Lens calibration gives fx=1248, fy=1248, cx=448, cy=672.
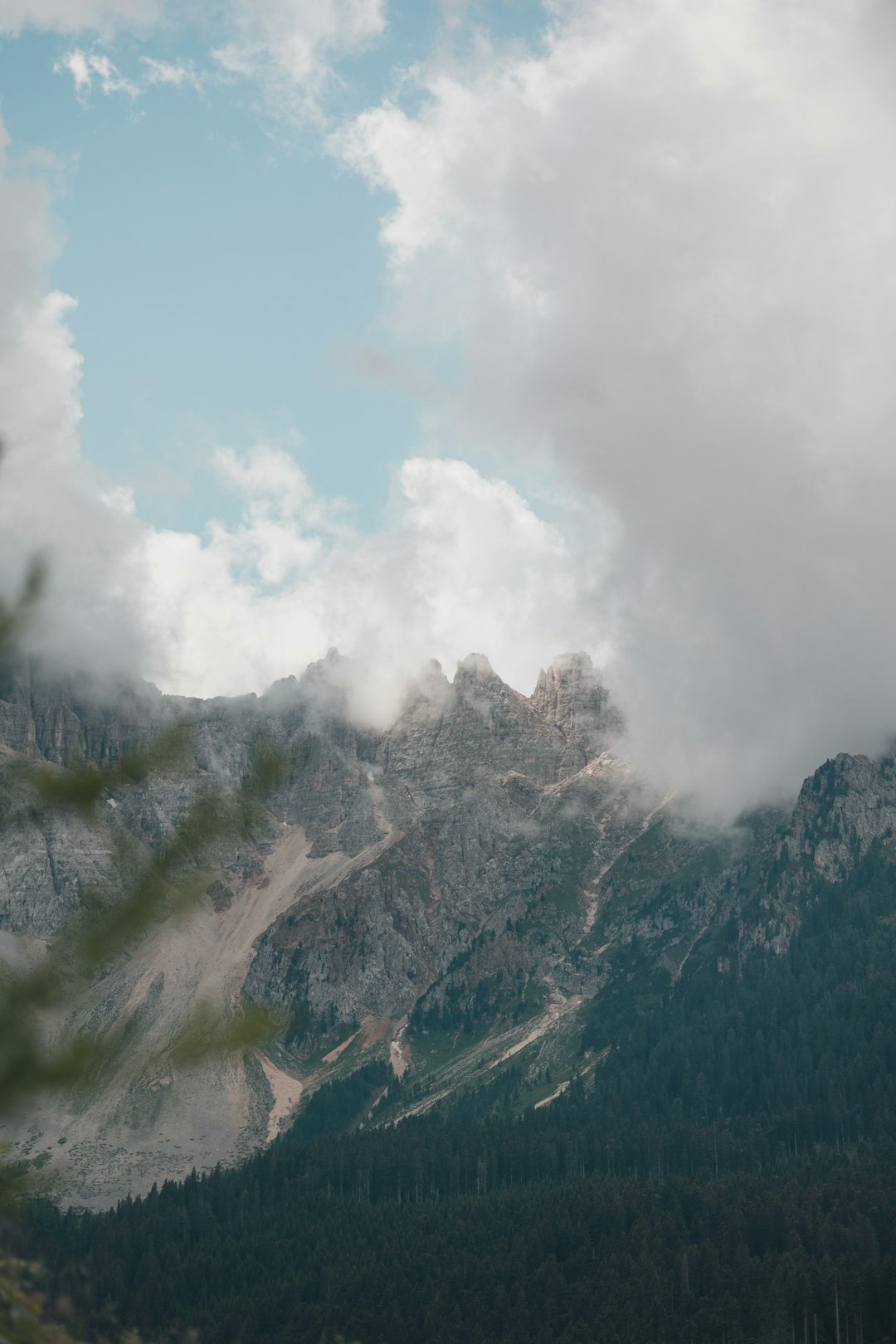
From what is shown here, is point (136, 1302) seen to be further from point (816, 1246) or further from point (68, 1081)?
point (68, 1081)

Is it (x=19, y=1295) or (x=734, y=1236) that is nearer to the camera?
(x=19, y=1295)

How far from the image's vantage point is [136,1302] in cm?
19625

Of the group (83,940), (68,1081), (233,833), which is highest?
(233,833)

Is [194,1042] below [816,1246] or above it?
above

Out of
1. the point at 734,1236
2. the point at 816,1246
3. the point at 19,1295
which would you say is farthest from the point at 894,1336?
the point at 19,1295

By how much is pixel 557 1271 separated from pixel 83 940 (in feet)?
609

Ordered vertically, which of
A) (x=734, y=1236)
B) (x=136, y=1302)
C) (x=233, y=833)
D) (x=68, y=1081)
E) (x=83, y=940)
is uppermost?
(x=233, y=833)

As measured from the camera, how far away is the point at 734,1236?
7116 inches

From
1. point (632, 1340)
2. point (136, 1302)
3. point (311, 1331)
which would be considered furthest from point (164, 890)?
point (136, 1302)

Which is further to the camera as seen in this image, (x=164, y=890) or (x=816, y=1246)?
(x=816, y=1246)

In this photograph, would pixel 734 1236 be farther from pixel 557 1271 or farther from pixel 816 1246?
pixel 557 1271

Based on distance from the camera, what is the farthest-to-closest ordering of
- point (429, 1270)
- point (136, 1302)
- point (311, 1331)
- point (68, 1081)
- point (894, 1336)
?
point (136, 1302)
point (429, 1270)
point (311, 1331)
point (894, 1336)
point (68, 1081)

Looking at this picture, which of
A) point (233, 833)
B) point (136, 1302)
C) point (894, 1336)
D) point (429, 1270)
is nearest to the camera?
point (233, 833)

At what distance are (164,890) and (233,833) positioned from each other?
1.01 meters
